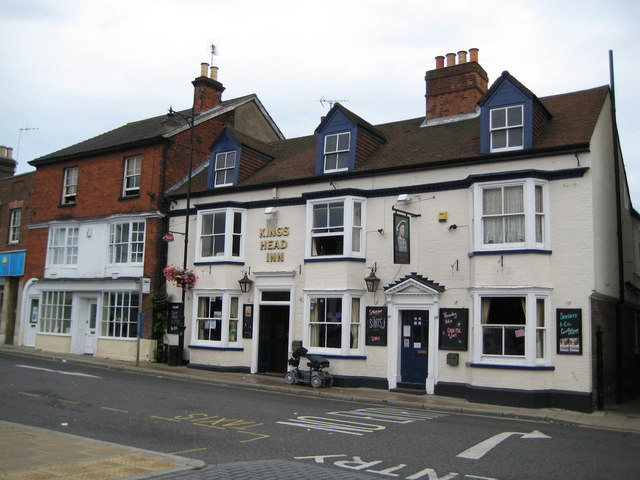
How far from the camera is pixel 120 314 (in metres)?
24.2

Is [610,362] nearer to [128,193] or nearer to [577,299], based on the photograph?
[577,299]

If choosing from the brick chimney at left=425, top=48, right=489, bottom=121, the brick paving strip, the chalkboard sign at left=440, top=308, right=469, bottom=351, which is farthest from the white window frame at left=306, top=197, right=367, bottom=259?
the brick paving strip

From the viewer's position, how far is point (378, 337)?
18172 millimetres

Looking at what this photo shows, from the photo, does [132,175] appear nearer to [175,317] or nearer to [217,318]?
[175,317]

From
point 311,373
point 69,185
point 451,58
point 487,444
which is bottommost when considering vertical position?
point 487,444

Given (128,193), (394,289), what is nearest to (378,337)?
(394,289)

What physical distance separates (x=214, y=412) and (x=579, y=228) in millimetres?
10182


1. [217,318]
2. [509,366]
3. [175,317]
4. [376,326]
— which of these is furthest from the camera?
[175,317]

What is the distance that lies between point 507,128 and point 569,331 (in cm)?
590

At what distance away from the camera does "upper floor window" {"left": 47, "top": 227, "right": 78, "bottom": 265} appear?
26328 millimetres

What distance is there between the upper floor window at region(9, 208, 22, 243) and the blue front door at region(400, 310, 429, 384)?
21170mm

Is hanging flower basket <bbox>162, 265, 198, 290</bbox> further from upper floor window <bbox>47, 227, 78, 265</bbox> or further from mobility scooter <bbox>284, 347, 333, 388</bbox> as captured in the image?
upper floor window <bbox>47, 227, 78, 265</bbox>

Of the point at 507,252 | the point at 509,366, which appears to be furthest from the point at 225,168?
the point at 509,366

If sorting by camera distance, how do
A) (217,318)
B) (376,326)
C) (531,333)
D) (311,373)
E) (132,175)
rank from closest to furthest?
(531,333) → (311,373) → (376,326) → (217,318) → (132,175)
